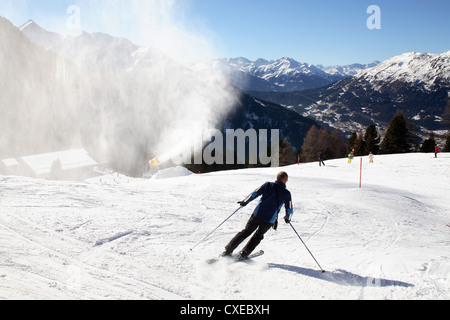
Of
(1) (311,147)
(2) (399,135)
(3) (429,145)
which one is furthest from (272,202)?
(1) (311,147)

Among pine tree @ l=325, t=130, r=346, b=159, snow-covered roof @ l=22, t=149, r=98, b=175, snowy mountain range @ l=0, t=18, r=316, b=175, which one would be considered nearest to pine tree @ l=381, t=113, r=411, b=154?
pine tree @ l=325, t=130, r=346, b=159

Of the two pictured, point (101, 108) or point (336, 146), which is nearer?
point (336, 146)

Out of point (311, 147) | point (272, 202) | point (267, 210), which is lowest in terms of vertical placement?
point (267, 210)

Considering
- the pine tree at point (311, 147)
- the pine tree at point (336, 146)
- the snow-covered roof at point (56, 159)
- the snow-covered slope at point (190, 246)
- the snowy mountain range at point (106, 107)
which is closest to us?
the snow-covered slope at point (190, 246)

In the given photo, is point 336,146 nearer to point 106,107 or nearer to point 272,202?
point 272,202

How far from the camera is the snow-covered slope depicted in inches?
166

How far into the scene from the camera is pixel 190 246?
19.9ft

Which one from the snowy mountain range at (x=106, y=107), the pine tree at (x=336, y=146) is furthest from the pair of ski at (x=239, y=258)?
the snowy mountain range at (x=106, y=107)

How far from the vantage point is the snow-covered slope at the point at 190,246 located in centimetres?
421

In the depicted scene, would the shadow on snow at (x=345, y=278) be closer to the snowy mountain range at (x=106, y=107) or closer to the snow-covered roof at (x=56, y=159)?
the snow-covered roof at (x=56, y=159)

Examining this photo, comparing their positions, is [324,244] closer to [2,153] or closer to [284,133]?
[2,153]

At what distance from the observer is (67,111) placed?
142m
